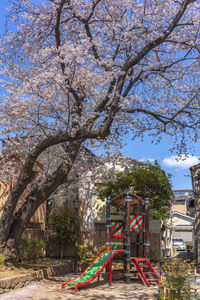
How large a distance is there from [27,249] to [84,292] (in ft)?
16.4

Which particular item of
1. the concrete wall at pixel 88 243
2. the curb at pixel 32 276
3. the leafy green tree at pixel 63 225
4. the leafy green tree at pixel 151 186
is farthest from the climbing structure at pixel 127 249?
the leafy green tree at pixel 151 186

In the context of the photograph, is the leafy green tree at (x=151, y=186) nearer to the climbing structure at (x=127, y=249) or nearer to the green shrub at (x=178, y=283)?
the climbing structure at (x=127, y=249)

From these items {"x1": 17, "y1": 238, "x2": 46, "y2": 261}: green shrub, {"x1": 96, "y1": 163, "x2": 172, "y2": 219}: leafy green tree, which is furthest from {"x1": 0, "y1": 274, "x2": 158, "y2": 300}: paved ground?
{"x1": 96, "y1": 163, "x2": 172, "y2": 219}: leafy green tree

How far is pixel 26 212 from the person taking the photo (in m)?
12.1

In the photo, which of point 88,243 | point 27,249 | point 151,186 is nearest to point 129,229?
point 27,249

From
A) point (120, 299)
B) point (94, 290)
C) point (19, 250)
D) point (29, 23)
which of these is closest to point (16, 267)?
point (19, 250)

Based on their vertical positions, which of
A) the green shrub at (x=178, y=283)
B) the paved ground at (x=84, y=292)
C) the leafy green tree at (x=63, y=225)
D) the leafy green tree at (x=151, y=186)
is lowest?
the paved ground at (x=84, y=292)

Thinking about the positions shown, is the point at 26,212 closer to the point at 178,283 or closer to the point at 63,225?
the point at 63,225

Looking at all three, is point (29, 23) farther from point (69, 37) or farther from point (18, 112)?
point (18, 112)

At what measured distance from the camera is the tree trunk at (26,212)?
37.6 feet

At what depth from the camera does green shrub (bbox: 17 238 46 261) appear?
534 inches

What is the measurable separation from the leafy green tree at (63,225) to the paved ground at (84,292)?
522 centimetres

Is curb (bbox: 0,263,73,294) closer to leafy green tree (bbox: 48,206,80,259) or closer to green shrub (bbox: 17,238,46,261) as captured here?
green shrub (bbox: 17,238,46,261)

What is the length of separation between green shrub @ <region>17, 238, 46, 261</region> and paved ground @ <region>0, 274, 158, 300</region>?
2.35 m
